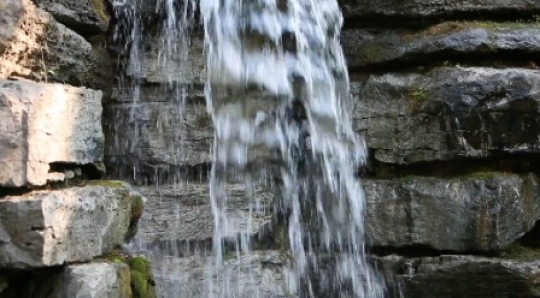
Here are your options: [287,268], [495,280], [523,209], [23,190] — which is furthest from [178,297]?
[523,209]

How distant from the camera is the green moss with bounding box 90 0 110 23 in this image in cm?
359

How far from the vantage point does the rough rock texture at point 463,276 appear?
11.7 ft

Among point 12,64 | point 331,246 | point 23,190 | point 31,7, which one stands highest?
point 31,7

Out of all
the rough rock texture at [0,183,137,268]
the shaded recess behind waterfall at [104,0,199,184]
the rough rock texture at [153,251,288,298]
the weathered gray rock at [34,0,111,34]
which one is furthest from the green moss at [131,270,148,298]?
the weathered gray rock at [34,0,111,34]

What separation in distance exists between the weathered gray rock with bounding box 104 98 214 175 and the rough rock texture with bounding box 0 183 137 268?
1170mm

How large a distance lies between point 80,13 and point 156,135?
1.01 m

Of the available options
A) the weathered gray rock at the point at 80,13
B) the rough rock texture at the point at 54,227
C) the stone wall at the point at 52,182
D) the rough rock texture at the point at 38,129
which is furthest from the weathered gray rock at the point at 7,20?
the rough rock texture at the point at 54,227

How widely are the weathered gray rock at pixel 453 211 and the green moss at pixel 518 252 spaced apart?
4 centimetres

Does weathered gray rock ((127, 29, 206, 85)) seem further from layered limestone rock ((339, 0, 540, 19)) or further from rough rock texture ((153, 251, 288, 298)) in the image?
layered limestone rock ((339, 0, 540, 19))

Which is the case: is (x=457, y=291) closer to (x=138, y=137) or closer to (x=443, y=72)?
(x=443, y=72)

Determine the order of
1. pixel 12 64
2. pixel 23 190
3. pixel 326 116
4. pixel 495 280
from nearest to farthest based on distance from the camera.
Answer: pixel 23 190 → pixel 12 64 → pixel 495 280 → pixel 326 116

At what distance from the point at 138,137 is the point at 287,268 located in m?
1.40

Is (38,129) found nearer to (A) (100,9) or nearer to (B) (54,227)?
(B) (54,227)

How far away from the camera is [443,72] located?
393 centimetres
